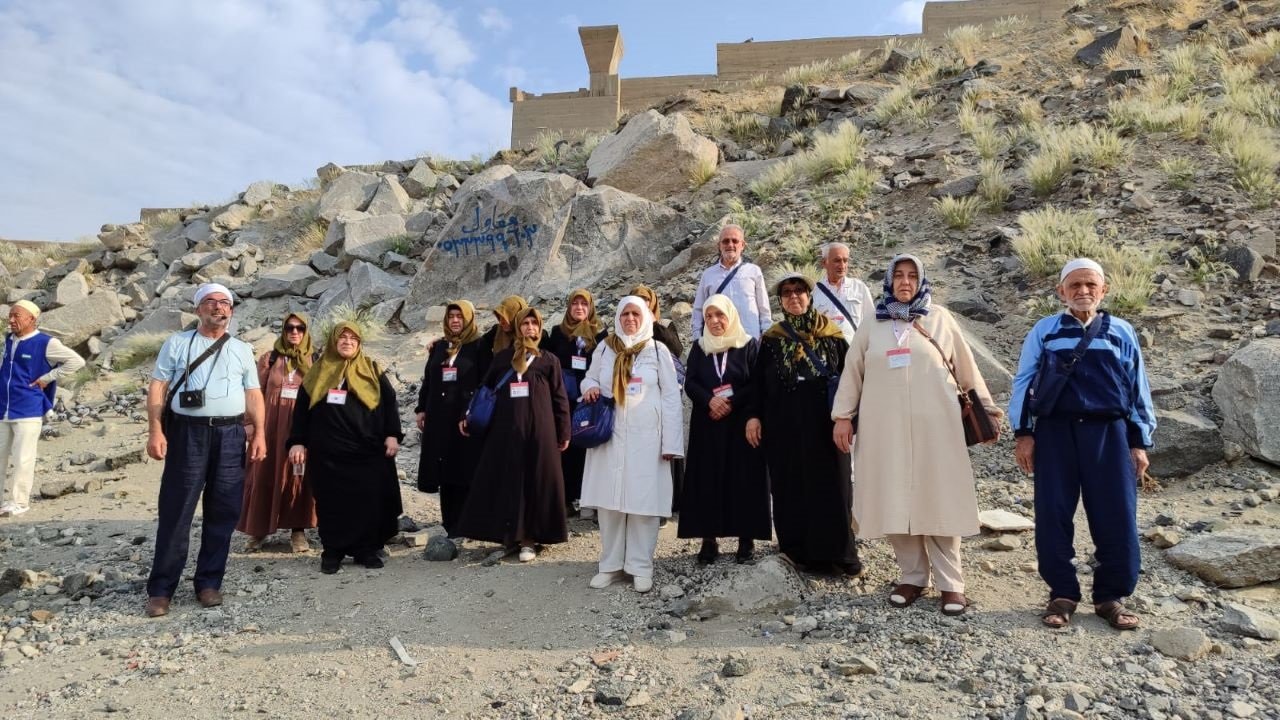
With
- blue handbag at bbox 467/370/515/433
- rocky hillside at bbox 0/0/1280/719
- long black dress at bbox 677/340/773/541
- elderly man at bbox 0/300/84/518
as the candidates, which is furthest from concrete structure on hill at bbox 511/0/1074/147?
long black dress at bbox 677/340/773/541

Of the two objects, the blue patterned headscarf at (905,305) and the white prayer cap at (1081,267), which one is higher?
the white prayer cap at (1081,267)

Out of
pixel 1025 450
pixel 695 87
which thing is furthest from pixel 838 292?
pixel 695 87

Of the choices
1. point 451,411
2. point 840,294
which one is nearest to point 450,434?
point 451,411

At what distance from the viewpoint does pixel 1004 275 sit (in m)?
8.53

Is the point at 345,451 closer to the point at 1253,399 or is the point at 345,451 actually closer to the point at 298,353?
the point at 298,353

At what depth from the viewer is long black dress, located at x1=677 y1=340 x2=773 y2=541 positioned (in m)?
4.77

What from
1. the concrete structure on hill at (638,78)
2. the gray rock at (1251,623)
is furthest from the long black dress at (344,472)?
the concrete structure on hill at (638,78)

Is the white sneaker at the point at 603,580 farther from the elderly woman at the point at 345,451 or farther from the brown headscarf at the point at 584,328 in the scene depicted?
the brown headscarf at the point at 584,328

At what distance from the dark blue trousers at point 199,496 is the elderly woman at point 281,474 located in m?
0.95

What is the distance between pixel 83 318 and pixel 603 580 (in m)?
13.5

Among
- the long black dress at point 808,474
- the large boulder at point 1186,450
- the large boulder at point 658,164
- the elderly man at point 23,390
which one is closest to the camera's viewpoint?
Answer: the long black dress at point 808,474

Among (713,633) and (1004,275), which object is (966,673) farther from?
(1004,275)

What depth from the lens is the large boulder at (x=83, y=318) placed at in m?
14.0

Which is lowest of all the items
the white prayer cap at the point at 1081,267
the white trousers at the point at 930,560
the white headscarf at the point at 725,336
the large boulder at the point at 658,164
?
the white trousers at the point at 930,560
